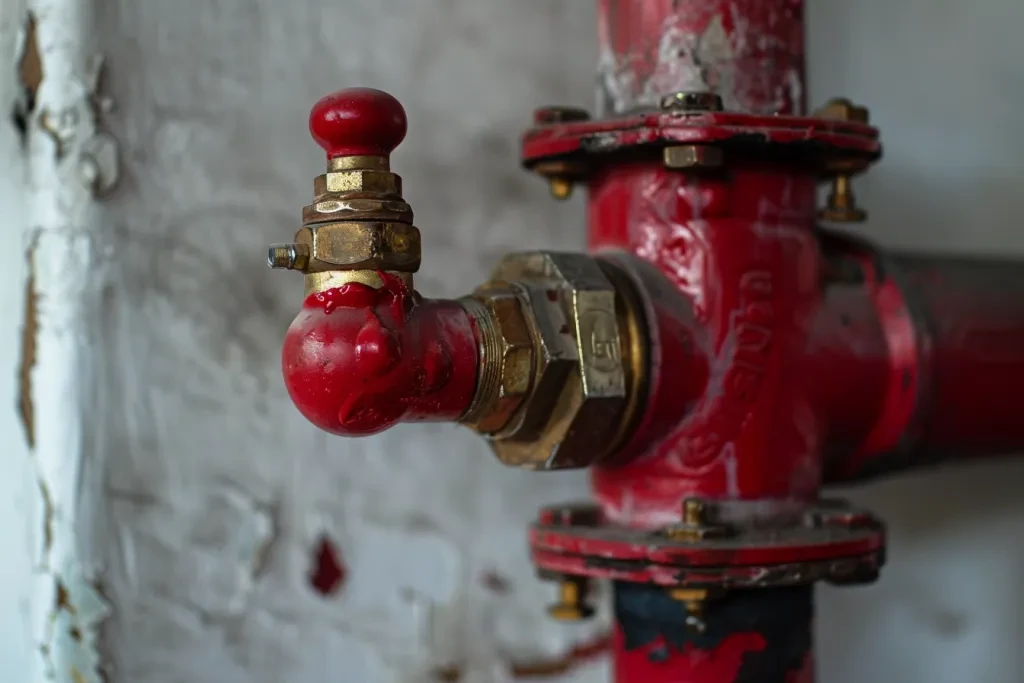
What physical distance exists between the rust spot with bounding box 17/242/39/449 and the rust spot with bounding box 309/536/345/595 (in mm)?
241

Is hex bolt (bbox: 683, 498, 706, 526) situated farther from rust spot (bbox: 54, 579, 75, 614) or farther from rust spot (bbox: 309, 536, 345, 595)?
rust spot (bbox: 54, 579, 75, 614)

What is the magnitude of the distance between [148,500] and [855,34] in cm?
83

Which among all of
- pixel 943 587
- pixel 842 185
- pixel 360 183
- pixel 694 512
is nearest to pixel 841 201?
pixel 842 185

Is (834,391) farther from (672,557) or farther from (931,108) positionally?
(931,108)

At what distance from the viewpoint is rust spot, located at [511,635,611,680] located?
0.90 metres

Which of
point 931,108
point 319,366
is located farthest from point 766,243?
point 931,108

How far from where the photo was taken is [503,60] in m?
0.91

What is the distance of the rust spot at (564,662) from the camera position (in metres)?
0.90

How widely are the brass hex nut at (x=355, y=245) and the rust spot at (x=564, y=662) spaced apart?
53cm

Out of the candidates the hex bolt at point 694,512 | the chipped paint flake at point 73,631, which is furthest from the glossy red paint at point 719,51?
the chipped paint flake at point 73,631

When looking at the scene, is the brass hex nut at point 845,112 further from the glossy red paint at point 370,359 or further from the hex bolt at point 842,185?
the glossy red paint at point 370,359

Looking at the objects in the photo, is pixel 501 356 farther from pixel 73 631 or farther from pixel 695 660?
pixel 73 631

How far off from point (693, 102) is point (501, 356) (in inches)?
7.4

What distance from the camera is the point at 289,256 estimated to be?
49cm
